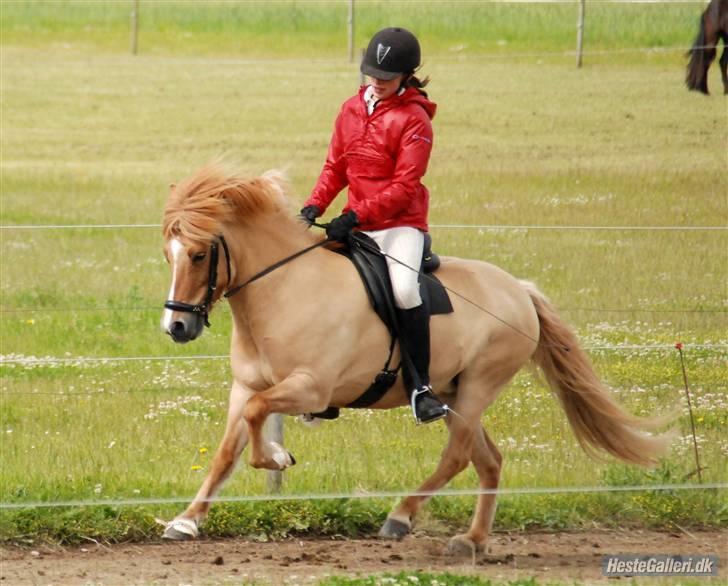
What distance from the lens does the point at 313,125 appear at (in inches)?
897

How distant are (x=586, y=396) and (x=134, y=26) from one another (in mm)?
20747

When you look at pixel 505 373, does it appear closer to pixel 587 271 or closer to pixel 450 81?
pixel 587 271

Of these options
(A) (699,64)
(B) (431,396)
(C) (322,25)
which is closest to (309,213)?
(B) (431,396)

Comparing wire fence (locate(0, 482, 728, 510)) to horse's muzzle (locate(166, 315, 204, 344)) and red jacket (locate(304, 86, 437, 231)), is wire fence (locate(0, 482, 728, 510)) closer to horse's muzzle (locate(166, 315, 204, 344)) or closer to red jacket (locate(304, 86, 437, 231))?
horse's muzzle (locate(166, 315, 204, 344))

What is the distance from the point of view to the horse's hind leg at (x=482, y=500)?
7039 mm

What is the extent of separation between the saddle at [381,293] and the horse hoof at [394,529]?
0.63m

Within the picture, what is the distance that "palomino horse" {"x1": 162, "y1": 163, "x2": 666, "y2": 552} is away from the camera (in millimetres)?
6180

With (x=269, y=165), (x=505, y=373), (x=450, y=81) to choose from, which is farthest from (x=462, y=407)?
(x=450, y=81)

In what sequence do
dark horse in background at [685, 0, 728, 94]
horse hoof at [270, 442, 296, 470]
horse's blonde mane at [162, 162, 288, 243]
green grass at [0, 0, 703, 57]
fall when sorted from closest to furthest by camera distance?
horse's blonde mane at [162, 162, 288, 243] → horse hoof at [270, 442, 296, 470] → dark horse in background at [685, 0, 728, 94] → green grass at [0, 0, 703, 57]

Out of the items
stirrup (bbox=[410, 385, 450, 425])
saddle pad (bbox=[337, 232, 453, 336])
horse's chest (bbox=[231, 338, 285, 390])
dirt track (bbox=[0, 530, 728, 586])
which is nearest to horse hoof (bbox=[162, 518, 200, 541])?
dirt track (bbox=[0, 530, 728, 586])

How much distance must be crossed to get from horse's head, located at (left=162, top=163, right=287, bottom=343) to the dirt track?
1.35 meters

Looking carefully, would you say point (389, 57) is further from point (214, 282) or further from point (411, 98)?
point (214, 282)

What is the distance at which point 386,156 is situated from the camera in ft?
22.0

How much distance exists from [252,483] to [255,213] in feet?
7.11
